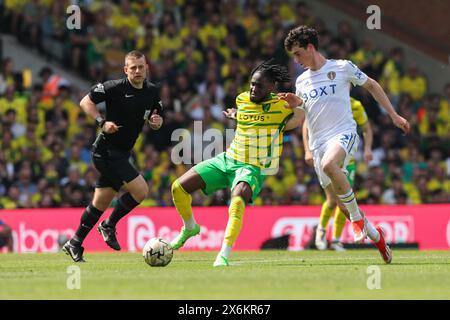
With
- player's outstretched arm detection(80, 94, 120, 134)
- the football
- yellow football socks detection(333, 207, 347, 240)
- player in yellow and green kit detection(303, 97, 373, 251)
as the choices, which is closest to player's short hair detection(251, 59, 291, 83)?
player's outstretched arm detection(80, 94, 120, 134)

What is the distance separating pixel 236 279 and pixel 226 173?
7.78ft

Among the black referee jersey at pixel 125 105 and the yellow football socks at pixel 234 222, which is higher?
the black referee jersey at pixel 125 105

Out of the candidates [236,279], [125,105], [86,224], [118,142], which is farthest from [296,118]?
[236,279]

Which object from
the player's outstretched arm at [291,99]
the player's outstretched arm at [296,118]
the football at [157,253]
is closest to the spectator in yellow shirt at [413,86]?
the player's outstretched arm at [296,118]

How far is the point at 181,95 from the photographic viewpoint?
75.7ft

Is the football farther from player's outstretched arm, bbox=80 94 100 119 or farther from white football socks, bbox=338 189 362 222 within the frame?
white football socks, bbox=338 189 362 222

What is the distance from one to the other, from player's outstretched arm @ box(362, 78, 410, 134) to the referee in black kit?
2543 mm

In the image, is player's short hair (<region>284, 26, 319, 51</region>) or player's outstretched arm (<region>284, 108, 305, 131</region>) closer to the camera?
player's short hair (<region>284, 26, 319, 51</region>)

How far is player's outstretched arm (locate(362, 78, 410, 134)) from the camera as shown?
479 inches

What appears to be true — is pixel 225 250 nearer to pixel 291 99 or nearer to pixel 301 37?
pixel 291 99

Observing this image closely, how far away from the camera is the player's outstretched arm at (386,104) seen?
39.9 feet

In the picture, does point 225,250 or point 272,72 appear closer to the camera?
point 225,250

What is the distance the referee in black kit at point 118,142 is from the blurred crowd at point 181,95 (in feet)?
21.7

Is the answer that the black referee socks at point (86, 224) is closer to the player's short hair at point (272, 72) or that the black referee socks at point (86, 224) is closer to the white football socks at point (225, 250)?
the white football socks at point (225, 250)
